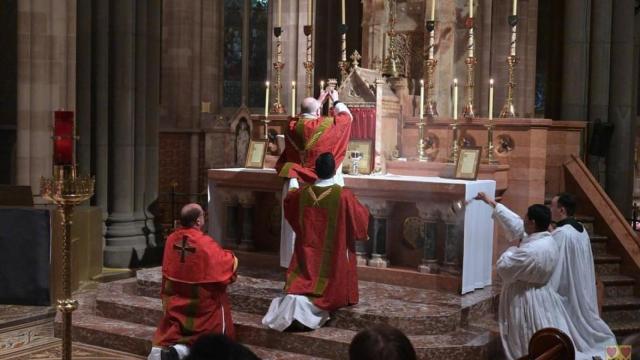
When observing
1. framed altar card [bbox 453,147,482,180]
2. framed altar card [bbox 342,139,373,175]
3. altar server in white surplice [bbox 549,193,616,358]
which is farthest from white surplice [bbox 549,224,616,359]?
framed altar card [bbox 342,139,373,175]

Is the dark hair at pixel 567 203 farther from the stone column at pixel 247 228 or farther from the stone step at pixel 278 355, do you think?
the stone column at pixel 247 228

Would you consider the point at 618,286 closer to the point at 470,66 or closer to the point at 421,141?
the point at 421,141

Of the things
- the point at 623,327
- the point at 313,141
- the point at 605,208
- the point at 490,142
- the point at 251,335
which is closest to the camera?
the point at 251,335

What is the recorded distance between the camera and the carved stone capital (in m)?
8.26

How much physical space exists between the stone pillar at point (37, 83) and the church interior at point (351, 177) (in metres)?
0.02

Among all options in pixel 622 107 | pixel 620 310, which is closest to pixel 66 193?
pixel 620 310

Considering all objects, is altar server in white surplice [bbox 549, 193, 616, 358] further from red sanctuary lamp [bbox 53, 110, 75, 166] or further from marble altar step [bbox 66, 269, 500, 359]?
red sanctuary lamp [bbox 53, 110, 75, 166]

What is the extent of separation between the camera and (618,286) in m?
8.58

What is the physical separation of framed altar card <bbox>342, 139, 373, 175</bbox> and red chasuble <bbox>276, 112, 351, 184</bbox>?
35.4 inches

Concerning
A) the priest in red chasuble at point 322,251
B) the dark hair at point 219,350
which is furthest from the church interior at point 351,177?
the dark hair at point 219,350

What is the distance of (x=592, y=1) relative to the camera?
12.9 meters

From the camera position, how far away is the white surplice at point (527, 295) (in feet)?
20.7

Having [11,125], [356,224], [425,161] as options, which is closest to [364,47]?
[425,161]

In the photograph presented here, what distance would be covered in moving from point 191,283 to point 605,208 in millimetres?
5069
